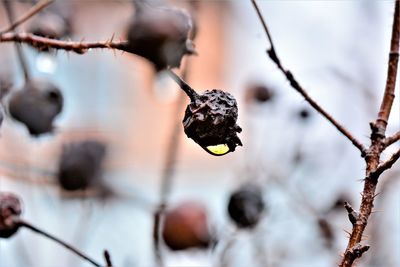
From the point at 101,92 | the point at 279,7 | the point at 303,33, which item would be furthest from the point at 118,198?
the point at 101,92

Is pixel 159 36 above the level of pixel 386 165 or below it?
above

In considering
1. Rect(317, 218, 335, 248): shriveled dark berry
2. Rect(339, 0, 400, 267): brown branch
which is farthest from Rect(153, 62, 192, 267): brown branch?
Rect(317, 218, 335, 248): shriveled dark berry

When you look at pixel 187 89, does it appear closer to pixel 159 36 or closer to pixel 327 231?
pixel 159 36

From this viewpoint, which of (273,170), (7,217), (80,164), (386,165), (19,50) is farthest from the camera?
(273,170)

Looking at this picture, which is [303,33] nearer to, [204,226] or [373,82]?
[373,82]

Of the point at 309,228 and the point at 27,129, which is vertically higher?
the point at 309,228

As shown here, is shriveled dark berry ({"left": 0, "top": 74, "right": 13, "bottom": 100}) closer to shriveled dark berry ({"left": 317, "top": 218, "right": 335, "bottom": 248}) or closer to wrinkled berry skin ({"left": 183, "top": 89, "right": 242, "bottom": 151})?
wrinkled berry skin ({"left": 183, "top": 89, "right": 242, "bottom": 151})

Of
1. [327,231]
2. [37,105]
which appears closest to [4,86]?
[37,105]
